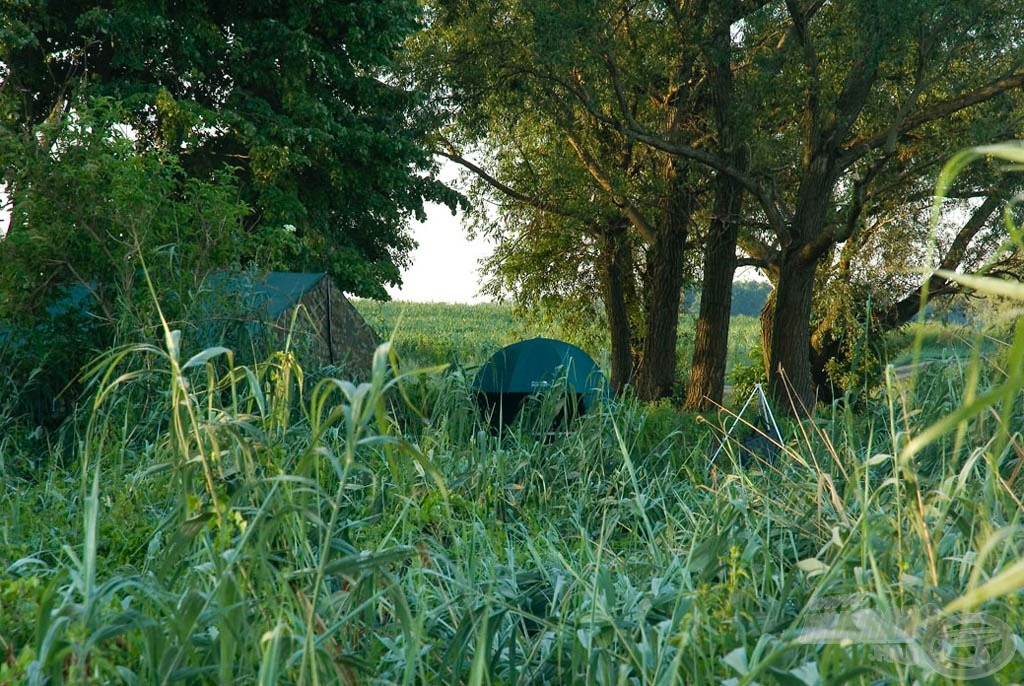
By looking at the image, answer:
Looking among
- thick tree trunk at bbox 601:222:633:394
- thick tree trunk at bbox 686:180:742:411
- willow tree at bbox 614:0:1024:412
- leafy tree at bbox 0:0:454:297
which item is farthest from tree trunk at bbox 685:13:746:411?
leafy tree at bbox 0:0:454:297

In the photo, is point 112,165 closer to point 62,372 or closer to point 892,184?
point 62,372

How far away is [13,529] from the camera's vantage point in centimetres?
446

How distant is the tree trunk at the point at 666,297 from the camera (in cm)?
1561

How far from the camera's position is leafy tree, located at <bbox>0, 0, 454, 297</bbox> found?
48.4 ft

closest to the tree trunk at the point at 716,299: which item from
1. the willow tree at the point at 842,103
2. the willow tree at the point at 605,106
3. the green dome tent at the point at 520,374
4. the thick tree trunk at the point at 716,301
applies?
the thick tree trunk at the point at 716,301

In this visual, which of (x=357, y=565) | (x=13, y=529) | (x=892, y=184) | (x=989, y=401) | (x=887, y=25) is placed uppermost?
(x=887, y=25)

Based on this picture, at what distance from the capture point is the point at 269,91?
54.6ft

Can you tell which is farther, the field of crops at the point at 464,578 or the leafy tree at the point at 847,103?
the leafy tree at the point at 847,103

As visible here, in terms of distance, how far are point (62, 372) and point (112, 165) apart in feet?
4.86

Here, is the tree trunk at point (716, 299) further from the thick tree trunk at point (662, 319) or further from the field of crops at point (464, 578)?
the field of crops at point (464, 578)

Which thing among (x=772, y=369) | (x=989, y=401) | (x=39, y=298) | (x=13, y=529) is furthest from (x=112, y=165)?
(x=772, y=369)

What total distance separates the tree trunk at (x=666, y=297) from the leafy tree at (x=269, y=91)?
13.0 feet

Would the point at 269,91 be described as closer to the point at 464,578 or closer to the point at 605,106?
the point at 605,106

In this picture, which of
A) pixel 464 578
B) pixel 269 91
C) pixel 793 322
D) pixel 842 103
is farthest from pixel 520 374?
pixel 269 91
